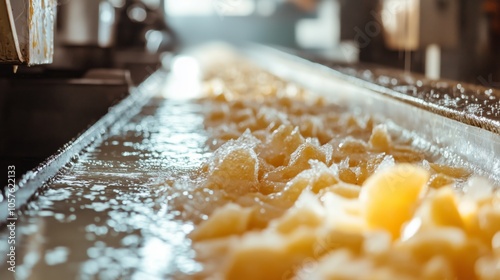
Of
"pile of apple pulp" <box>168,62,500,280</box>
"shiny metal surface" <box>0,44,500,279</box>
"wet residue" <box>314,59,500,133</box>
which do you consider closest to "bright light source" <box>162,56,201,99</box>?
"shiny metal surface" <box>0,44,500,279</box>

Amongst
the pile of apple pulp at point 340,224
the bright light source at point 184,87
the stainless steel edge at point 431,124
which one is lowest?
the bright light source at point 184,87

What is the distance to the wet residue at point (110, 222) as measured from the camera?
1.35 metres

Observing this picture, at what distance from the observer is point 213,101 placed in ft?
16.2

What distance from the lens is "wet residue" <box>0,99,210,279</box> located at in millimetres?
1348

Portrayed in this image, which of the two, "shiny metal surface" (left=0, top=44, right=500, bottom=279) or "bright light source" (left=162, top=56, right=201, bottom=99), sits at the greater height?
"shiny metal surface" (left=0, top=44, right=500, bottom=279)

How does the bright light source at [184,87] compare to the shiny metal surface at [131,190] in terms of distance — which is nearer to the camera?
the shiny metal surface at [131,190]

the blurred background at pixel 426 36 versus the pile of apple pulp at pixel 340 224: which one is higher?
the pile of apple pulp at pixel 340 224

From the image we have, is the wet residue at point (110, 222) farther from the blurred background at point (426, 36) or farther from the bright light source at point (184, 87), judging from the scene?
the blurred background at point (426, 36)

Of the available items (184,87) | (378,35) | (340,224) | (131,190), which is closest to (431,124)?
(131,190)

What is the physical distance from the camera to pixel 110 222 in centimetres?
167

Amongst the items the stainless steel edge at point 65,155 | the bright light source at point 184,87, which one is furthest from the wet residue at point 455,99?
the bright light source at point 184,87

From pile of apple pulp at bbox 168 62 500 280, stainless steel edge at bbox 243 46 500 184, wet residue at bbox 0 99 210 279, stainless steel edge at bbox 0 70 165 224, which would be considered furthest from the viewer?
stainless steel edge at bbox 243 46 500 184

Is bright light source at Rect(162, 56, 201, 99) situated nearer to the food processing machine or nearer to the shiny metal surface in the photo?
the food processing machine

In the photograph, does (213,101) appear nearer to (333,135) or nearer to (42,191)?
(333,135)
